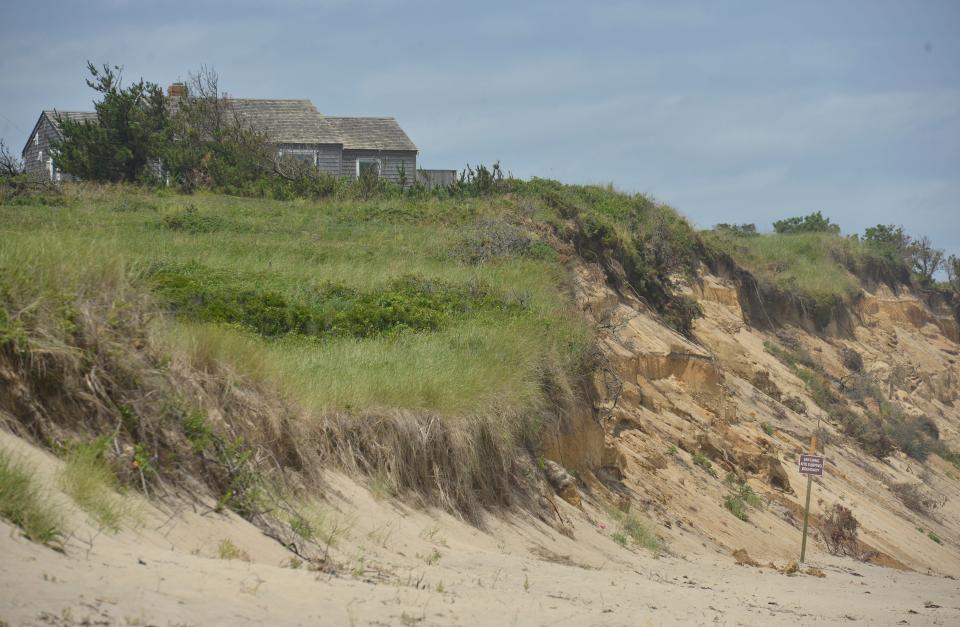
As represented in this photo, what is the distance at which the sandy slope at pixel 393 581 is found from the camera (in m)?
5.74

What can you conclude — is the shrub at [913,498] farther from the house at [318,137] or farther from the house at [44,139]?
the house at [44,139]

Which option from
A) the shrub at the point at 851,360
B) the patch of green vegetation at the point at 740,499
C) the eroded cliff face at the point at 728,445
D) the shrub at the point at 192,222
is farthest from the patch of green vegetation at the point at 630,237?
the shrub at the point at 851,360

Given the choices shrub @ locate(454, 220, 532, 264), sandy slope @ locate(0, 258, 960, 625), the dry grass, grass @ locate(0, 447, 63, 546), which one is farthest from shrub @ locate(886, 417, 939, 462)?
grass @ locate(0, 447, 63, 546)

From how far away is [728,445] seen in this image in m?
22.7

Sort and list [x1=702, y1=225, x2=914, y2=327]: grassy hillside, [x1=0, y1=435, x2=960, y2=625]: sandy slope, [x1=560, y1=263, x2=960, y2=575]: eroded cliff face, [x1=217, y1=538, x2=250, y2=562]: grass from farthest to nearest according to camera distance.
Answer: [x1=702, y1=225, x2=914, y2=327]: grassy hillside
[x1=560, y1=263, x2=960, y2=575]: eroded cliff face
[x1=217, y1=538, x2=250, y2=562]: grass
[x1=0, y1=435, x2=960, y2=625]: sandy slope

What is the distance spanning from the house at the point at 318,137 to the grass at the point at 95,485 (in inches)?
1239

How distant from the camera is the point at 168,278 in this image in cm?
1541

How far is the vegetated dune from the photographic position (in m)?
7.27

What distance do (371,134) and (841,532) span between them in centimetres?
2531

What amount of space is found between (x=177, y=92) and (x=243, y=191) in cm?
1126

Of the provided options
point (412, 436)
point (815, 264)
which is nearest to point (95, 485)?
point (412, 436)

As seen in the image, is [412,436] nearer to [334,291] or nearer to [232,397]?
[232,397]

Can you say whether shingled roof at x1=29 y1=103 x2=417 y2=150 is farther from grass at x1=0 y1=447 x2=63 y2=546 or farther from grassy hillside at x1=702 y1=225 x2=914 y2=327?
grass at x1=0 y1=447 x2=63 y2=546

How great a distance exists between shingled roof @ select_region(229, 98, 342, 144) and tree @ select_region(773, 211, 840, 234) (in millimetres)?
29500
